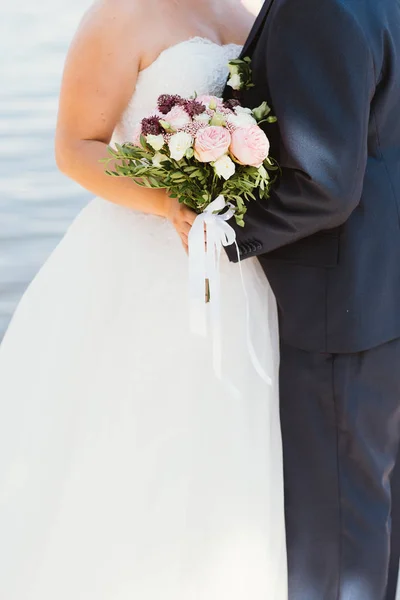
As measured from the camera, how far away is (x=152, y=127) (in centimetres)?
201

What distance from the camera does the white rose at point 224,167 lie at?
1.98m

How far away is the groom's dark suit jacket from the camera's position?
1940 millimetres

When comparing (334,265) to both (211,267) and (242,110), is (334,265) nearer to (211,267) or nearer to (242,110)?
(211,267)

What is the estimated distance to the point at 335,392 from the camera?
2.24 metres

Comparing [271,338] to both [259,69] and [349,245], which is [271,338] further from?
[259,69]

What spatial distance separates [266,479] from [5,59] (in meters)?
8.62

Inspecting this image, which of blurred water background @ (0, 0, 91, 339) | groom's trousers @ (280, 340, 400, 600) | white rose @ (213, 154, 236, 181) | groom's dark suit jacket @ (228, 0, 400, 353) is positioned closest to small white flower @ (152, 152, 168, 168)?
white rose @ (213, 154, 236, 181)

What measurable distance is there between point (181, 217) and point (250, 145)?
0.91 feet

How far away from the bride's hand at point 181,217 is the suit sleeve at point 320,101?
0.72 ft

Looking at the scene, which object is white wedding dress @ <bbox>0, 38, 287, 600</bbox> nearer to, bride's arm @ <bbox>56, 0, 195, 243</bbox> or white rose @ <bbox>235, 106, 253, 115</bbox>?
bride's arm @ <bbox>56, 0, 195, 243</bbox>

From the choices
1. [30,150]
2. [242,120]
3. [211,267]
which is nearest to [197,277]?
[211,267]

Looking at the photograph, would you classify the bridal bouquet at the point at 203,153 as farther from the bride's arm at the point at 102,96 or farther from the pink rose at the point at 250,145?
the bride's arm at the point at 102,96

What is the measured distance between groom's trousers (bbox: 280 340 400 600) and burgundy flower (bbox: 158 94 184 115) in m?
0.61

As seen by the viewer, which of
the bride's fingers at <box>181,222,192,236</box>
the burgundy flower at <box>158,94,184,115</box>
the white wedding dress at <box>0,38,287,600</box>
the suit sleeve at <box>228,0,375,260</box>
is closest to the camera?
the suit sleeve at <box>228,0,375,260</box>
